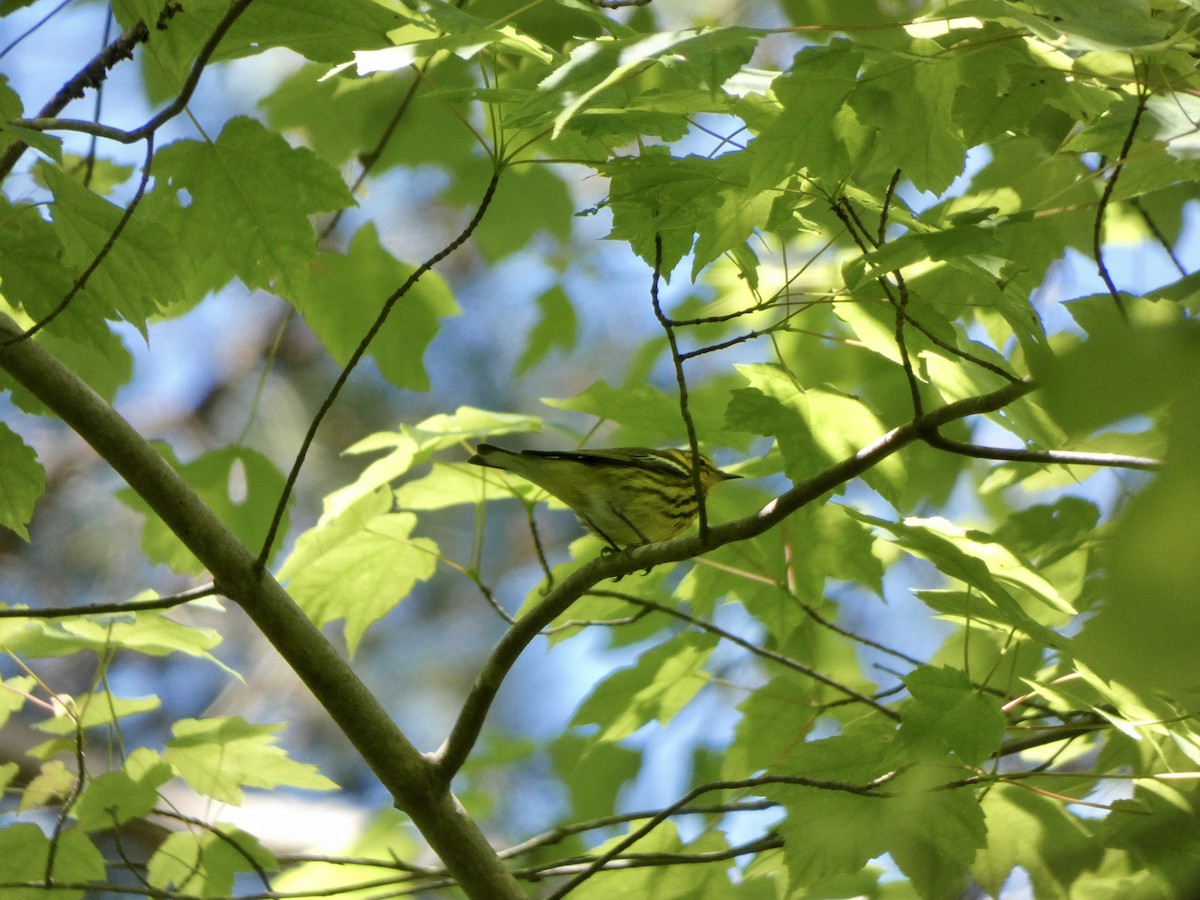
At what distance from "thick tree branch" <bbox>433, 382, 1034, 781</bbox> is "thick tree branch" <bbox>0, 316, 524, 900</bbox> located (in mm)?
73

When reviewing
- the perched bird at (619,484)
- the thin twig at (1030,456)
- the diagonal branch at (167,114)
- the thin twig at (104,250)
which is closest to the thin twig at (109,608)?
the thin twig at (104,250)

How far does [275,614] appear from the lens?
1.62 metres

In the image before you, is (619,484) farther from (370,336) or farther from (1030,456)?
(1030,456)

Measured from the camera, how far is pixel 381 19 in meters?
1.40

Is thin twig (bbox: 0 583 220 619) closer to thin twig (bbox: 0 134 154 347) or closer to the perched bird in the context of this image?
thin twig (bbox: 0 134 154 347)

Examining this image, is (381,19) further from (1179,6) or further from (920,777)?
(920,777)

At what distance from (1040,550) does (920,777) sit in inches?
27.0

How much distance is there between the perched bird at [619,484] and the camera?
2477 millimetres

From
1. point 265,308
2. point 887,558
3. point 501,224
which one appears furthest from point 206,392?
point 887,558

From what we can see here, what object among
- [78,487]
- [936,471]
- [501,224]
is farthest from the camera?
[78,487]

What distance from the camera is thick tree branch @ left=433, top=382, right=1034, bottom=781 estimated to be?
4.15 feet

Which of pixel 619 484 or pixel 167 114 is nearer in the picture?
pixel 167 114

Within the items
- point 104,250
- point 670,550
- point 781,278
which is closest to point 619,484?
point 781,278

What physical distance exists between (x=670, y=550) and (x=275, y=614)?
0.61 meters
